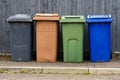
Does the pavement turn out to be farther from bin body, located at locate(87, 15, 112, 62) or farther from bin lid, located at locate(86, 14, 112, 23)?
bin lid, located at locate(86, 14, 112, 23)

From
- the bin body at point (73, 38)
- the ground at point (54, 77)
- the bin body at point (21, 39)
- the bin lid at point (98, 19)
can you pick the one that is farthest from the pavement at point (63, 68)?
the bin lid at point (98, 19)

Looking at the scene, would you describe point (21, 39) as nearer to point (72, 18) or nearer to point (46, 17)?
point (46, 17)

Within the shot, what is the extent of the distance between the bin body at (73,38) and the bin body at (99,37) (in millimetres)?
294

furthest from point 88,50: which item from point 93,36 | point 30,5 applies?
point 30,5

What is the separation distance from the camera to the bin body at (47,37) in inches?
420

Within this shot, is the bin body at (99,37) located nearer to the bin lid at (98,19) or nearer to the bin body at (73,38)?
the bin lid at (98,19)

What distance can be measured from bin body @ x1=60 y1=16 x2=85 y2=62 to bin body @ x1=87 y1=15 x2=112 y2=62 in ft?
0.97

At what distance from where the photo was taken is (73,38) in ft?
34.9

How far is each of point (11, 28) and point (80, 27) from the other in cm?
191

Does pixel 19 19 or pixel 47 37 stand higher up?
pixel 19 19

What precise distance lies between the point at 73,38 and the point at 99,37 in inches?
28.3

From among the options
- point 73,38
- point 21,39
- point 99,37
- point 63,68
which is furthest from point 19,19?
point 99,37

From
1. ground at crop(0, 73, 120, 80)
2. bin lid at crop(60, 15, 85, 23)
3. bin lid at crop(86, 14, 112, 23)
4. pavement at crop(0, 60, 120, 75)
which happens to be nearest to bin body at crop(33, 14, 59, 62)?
bin lid at crop(60, 15, 85, 23)

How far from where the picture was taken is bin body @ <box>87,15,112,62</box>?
1062 cm
